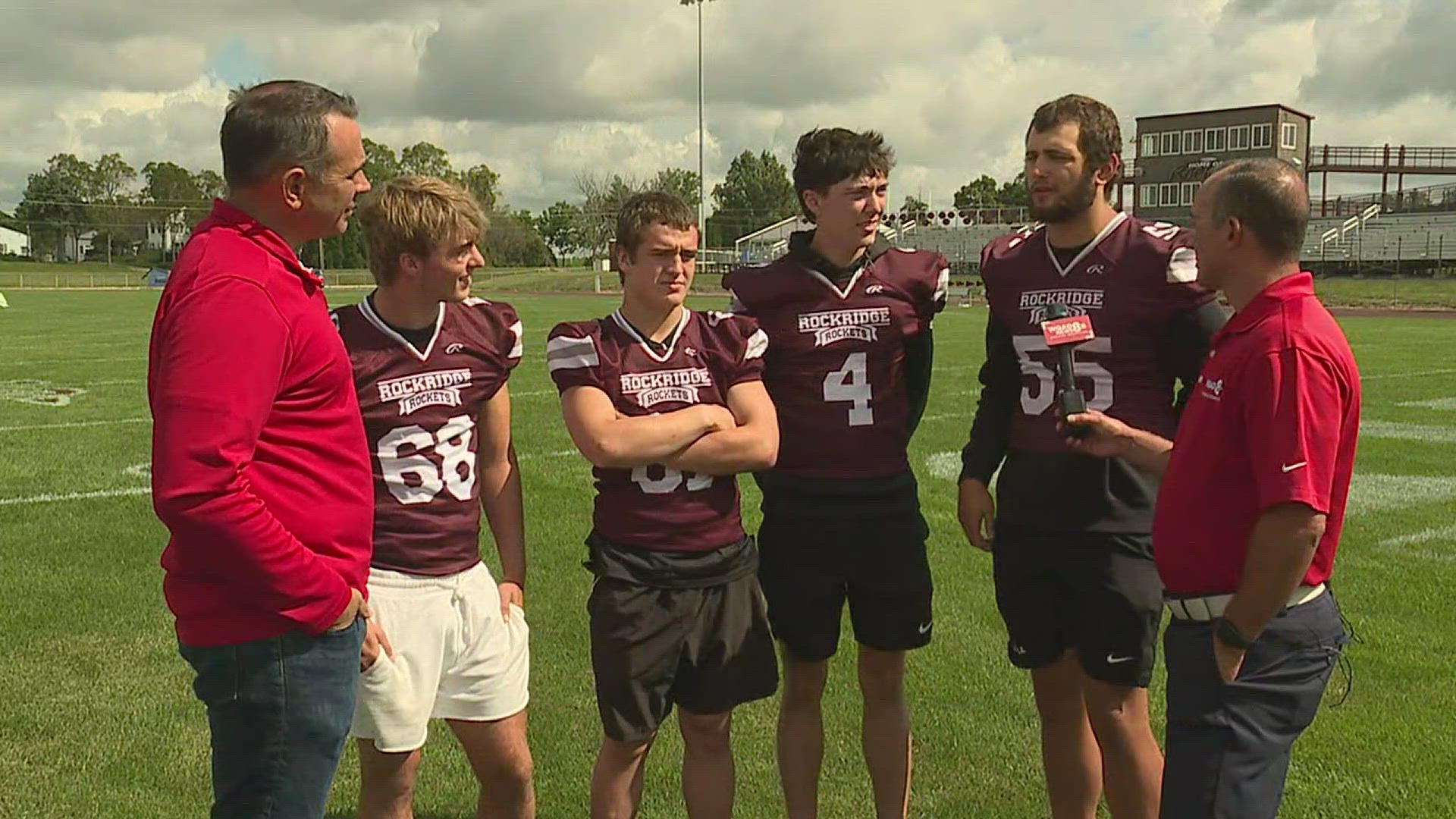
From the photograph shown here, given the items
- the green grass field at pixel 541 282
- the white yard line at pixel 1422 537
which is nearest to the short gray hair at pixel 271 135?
the white yard line at pixel 1422 537

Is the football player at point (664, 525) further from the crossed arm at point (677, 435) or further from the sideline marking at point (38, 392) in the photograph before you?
the sideline marking at point (38, 392)

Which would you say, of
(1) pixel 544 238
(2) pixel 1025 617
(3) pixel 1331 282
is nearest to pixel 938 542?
(2) pixel 1025 617

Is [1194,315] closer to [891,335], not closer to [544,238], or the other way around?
[891,335]

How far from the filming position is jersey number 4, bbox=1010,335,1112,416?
3281 millimetres

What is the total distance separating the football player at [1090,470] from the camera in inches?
127

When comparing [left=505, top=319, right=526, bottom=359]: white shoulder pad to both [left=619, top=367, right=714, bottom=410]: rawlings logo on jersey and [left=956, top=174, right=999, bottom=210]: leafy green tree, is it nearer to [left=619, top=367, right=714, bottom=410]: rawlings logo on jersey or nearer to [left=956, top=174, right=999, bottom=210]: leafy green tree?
[left=619, top=367, right=714, bottom=410]: rawlings logo on jersey

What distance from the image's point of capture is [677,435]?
3.02m

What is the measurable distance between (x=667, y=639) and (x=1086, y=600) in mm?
1159

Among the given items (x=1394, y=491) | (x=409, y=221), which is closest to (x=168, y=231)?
(x=1394, y=491)

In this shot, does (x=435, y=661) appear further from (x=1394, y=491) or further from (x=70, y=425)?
(x=70, y=425)

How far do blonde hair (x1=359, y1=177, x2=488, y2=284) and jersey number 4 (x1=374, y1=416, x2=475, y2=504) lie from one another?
0.40 meters

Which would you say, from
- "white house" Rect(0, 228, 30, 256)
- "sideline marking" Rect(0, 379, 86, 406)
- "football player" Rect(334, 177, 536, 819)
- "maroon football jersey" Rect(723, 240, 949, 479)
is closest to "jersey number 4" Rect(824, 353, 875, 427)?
"maroon football jersey" Rect(723, 240, 949, 479)

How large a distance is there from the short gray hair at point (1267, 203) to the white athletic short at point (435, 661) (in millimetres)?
2010

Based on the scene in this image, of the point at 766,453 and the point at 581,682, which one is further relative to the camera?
the point at 581,682
